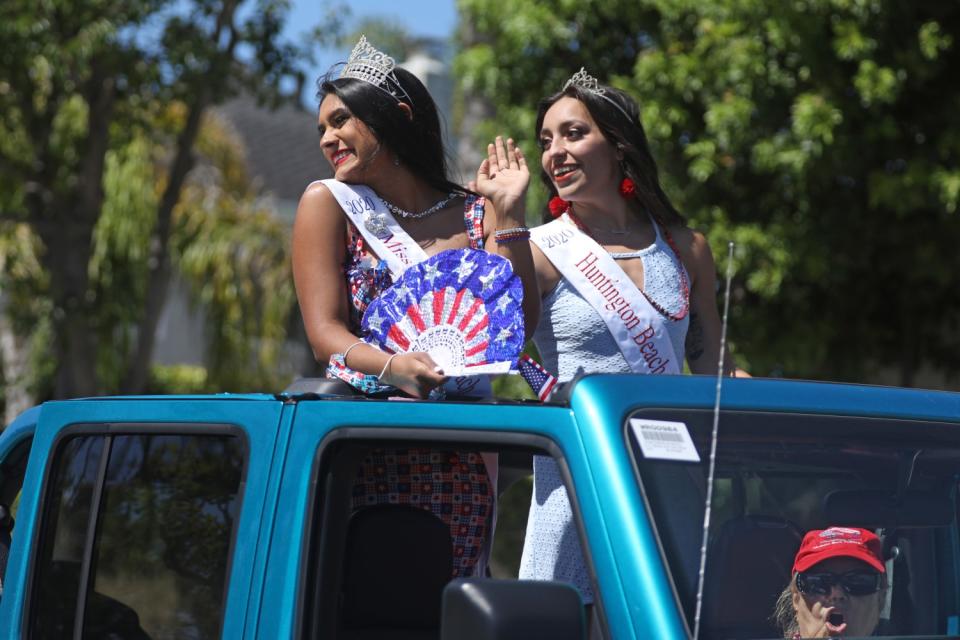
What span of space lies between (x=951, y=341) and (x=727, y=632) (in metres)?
8.99

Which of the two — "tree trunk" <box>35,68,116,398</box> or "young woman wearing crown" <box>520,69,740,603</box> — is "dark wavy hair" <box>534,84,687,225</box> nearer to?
"young woman wearing crown" <box>520,69,740,603</box>

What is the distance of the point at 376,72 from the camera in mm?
→ 2896

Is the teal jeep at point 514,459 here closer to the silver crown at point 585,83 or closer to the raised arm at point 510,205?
the raised arm at point 510,205

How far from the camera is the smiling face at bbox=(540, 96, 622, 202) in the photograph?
10.3 ft

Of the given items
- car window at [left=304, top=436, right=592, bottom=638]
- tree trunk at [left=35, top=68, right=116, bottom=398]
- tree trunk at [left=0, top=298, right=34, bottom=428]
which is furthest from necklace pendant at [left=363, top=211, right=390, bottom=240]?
tree trunk at [left=0, top=298, right=34, bottom=428]

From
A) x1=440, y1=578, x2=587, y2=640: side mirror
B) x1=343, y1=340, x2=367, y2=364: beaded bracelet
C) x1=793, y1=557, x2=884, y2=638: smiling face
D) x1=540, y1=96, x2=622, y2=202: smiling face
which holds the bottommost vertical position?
x1=440, y1=578, x2=587, y2=640: side mirror

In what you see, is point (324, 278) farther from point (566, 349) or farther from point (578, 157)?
point (578, 157)

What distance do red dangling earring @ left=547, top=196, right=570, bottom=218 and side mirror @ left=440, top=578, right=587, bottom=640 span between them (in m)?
1.54

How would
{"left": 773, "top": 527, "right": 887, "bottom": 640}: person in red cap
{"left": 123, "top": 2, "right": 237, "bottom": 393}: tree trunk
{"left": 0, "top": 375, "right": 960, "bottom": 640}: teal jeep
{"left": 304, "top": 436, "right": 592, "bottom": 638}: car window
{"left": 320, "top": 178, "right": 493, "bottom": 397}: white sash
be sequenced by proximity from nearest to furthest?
{"left": 0, "top": 375, "right": 960, "bottom": 640}: teal jeep < {"left": 773, "top": 527, "right": 887, "bottom": 640}: person in red cap < {"left": 304, "top": 436, "right": 592, "bottom": 638}: car window < {"left": 320, "top": 178, "right": 493, "bottom": 397}: white sash < {"left": 123, "top": 2, "right": 237, "bottom": 393}: tree trunk

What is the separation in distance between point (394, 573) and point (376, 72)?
112cm

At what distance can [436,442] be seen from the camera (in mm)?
2117

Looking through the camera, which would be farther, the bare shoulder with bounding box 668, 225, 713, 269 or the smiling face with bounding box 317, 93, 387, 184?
the bare shoulder with bounding box 668, 225, 713, 269

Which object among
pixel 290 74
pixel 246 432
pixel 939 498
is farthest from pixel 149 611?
pixel 290 74

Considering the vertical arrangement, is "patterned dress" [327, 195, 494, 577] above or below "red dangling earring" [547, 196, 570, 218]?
below
